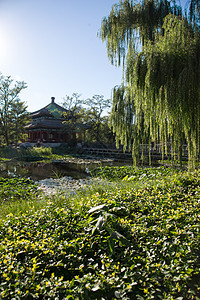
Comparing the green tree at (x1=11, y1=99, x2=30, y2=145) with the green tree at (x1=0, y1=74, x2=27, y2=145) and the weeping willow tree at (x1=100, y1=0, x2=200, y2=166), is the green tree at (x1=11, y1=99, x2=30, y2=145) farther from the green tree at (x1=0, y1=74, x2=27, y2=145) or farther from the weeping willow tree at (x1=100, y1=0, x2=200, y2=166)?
the weeping willow tree at (x1=100, y1=0, x2=200, y2=166)

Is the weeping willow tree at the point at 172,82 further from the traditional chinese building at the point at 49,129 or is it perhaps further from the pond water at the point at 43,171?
the traditional chinese building at the point at 49,129

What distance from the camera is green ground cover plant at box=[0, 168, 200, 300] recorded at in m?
1.57

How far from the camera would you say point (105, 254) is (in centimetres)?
193

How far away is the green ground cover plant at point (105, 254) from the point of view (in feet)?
5.15

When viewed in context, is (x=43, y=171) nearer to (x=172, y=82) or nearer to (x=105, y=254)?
(x=172, y=82)

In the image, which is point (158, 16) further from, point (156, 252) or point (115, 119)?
point (156, 252)

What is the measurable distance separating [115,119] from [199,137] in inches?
136

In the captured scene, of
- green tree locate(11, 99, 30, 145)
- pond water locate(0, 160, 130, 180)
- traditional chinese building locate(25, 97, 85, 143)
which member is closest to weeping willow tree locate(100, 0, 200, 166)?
pond water locate(0, 160, 130, 180)

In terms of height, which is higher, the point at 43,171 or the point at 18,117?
the point at 18,117

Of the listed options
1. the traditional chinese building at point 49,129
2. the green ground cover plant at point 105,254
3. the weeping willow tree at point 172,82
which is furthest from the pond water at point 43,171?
the traditional chinese building at point 49,129

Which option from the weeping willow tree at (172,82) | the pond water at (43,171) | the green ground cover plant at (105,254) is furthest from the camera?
the pond water at (43,171)

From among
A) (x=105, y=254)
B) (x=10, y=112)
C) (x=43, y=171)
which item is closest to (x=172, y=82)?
(x=105, y=254)

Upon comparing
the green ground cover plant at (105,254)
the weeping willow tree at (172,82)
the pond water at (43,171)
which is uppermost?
the weeping willow tree at (172,82)

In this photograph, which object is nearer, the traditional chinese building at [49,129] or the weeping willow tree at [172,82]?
the weeping willow tree at [172,82]
